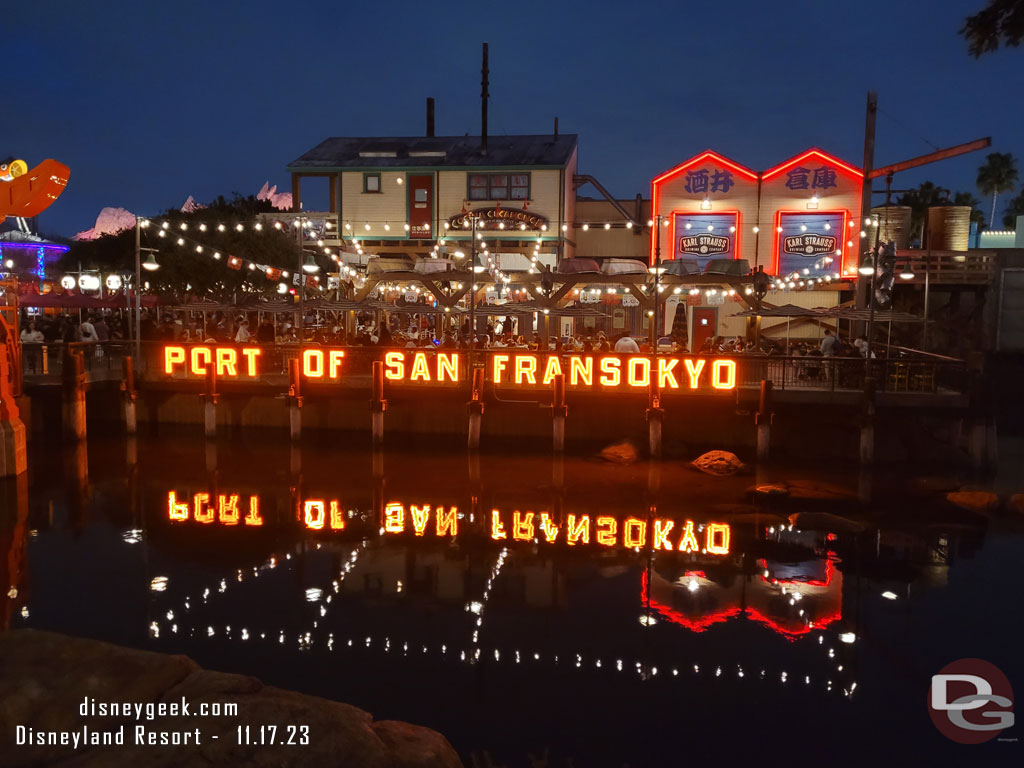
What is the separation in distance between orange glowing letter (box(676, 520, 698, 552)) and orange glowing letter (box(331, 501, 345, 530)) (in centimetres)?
741

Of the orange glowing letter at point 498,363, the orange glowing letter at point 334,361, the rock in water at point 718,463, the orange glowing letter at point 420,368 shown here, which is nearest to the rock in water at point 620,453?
the rock in water at point 718,463

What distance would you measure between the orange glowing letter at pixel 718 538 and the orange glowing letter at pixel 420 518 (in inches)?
244

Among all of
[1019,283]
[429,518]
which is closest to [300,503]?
[429,518]

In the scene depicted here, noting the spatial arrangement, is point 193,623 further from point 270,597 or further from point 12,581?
point 12,581

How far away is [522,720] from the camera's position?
9664mm

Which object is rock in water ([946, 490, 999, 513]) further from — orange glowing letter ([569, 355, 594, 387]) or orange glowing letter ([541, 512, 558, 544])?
orange glowing letter ([541, 512, 558, 544])

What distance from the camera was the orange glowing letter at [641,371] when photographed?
22578mm

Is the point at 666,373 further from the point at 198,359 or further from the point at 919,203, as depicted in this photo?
the point at 919,203

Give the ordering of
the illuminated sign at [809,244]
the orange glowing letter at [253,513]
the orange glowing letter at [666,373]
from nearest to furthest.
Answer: the orange glowing letter at [253,513] < the orange glowing letter at [666,373] < the illuminated sign at [809,244]

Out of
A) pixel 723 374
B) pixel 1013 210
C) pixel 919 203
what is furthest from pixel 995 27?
pixel 1013 210

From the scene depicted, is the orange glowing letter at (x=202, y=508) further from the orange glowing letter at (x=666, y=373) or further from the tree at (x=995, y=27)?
the tree at (x=995, y=27)

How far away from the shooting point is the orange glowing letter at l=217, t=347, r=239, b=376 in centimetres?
2422

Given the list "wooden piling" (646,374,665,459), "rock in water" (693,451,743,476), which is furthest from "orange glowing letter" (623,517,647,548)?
"wooden piling" (646,374,665,459)

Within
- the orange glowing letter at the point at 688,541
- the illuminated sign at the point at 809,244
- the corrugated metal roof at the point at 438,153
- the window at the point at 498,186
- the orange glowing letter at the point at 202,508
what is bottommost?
the orange glowing letter at the point at 688,541
